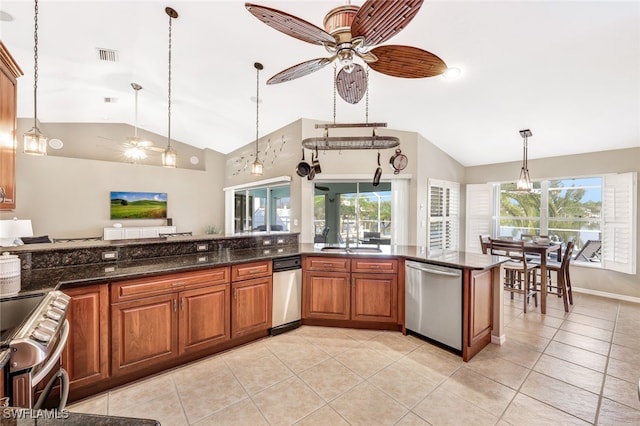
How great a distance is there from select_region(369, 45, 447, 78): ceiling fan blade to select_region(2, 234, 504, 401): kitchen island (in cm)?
168

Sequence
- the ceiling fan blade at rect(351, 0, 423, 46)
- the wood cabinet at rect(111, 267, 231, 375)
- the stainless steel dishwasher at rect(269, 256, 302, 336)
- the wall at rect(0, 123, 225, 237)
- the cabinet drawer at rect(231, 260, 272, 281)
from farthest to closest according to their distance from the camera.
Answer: the wall at rect(0, 123, 225, 237), the stainless steel dishwasher at rect(269, 256, 302, 336), the cabinet drawer at rect(231, 260, 272, 281), the wood cabinet at rect(111, 267, 231, 375), the ceiling fan blade at rect(351, 0, 423, 46)

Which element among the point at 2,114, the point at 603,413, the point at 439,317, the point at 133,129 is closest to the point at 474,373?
Result: the point at 439,317

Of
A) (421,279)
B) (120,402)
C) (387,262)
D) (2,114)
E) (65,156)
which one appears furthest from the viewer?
(65,156)

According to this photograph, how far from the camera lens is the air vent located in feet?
11.7

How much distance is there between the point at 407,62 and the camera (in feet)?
5.46

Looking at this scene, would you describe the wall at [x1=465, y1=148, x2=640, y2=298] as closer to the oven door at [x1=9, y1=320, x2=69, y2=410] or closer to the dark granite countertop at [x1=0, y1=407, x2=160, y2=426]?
the dark granite countertop at [x1=0, y1=407, x2=160, y2=426]

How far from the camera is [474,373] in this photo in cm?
232

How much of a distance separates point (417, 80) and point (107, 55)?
162 inches

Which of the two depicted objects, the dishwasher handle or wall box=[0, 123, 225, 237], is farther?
wall box=[0, 123, 225, 237]

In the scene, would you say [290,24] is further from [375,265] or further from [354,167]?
[354,167]

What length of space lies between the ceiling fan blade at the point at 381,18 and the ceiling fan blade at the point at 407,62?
0.13 m

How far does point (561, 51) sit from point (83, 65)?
19.4ft

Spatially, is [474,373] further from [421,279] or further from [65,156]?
[65,156]

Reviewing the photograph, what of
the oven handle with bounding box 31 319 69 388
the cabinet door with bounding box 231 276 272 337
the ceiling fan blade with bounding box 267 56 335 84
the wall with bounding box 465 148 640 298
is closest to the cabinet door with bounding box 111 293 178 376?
the cabinet door with bounding box 231 276 272 337
